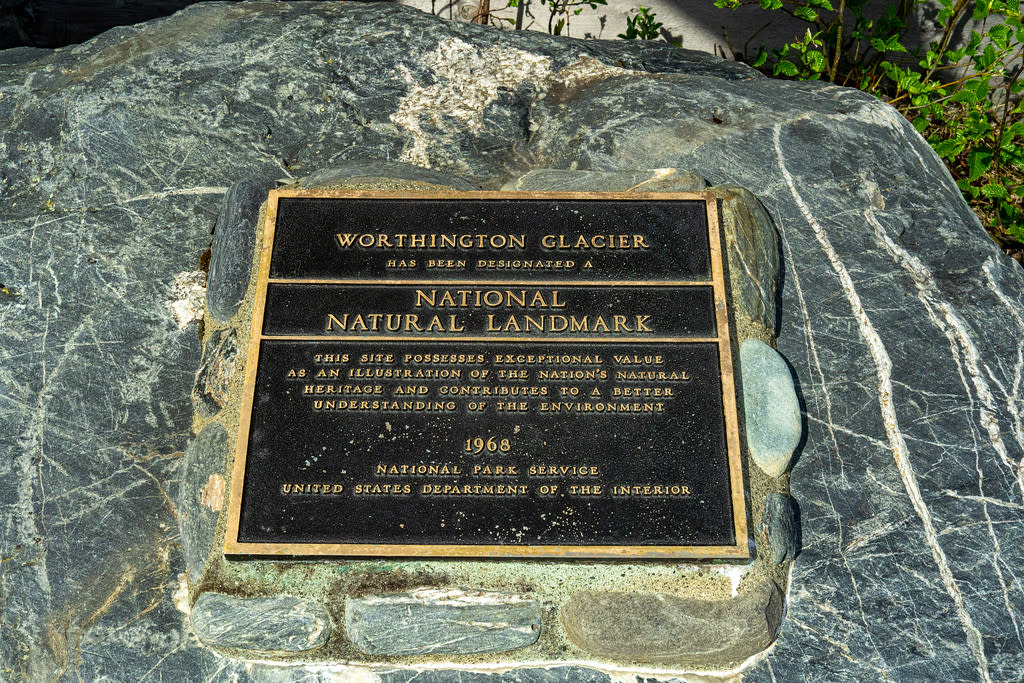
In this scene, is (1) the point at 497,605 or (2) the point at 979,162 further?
(2) the point at 979,162

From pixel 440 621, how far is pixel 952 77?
16.3 feet

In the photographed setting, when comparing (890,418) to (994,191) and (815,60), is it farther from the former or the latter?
(815,60)

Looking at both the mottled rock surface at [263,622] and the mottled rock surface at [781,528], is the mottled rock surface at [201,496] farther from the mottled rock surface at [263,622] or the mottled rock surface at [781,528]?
the mottled rock surface at [781,528]

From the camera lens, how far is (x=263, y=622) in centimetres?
256

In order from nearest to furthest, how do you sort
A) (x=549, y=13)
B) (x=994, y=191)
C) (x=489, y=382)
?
(x=489, y=382) → (x=994, y=191) → (x=549, y=13)

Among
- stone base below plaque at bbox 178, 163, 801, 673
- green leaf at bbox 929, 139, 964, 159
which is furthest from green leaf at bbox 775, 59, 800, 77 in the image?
stone base below plaque at bbox 178, 163, 801, 673

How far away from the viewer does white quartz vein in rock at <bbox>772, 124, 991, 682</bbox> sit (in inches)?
104

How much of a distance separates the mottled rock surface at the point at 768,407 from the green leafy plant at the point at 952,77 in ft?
6.57

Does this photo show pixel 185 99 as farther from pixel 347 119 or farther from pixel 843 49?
pixel 843 49

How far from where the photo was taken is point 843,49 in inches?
209

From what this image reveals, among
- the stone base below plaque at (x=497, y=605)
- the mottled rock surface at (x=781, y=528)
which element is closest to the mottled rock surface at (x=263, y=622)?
the stone base below plaque at (x=497, y=605)

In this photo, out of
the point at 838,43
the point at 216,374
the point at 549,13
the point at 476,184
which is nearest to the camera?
the point at 216,374

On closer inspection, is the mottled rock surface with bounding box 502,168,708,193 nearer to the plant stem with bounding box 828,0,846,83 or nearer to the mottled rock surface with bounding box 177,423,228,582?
the mottled rock surface with bounding box 177,423,228,582

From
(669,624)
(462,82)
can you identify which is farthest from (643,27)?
(669,624)
